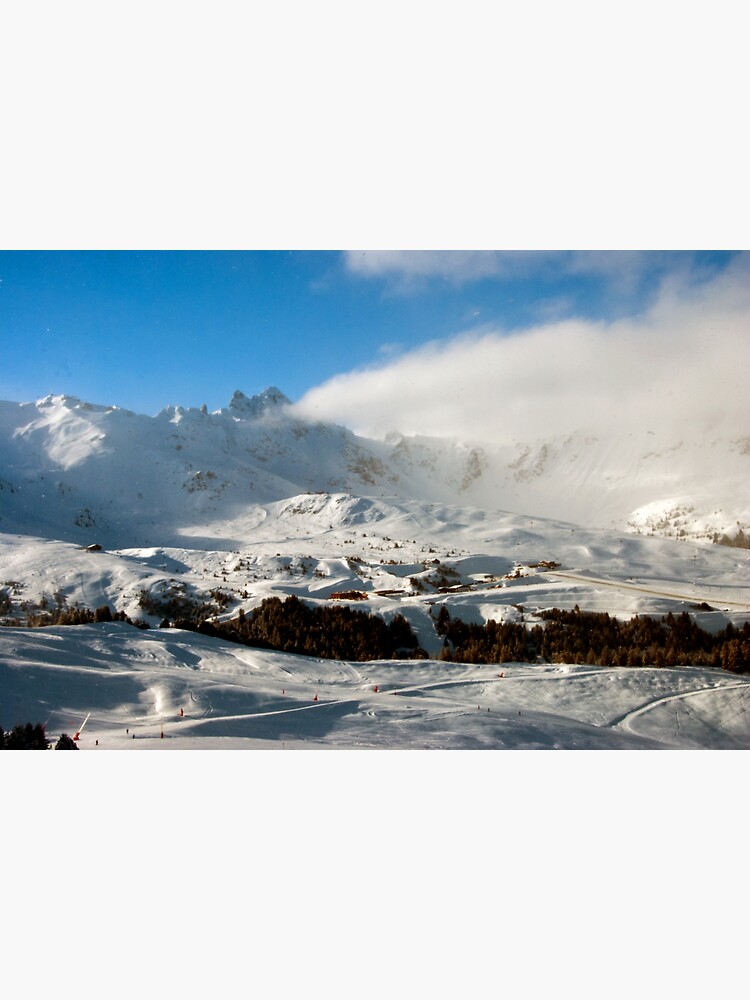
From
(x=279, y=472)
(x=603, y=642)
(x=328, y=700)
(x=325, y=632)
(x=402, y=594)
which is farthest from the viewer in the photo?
(x=279, y=472)

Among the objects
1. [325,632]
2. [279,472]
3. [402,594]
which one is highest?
[279,472]

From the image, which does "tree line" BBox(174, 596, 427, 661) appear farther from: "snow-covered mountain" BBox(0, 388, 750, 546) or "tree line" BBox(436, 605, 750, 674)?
"snow-covered mountain" BBox(0, 388, 750, 546)

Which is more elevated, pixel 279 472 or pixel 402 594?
pixel 279 472

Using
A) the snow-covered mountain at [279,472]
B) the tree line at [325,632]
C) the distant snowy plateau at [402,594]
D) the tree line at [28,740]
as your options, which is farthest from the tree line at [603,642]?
the tree line at [28,740]

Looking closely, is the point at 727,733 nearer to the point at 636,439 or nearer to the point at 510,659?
the point at 510,659

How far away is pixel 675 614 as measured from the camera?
17.0 feet

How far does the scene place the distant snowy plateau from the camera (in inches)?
155

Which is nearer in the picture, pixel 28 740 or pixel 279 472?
pixel 28 740

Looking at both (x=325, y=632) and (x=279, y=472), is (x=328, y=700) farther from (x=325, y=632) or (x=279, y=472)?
(x=279, y=472)

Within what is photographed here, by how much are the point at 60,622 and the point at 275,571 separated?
476cm

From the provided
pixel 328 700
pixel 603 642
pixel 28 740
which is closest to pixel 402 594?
pixel 603 642

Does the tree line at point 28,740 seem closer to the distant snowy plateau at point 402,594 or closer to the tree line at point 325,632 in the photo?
the distant snowy plateau at point 402,594

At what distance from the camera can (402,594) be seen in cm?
688

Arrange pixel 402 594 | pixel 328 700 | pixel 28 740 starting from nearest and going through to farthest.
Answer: pixel 28 740
pixel 328 700
pixel 402 594
